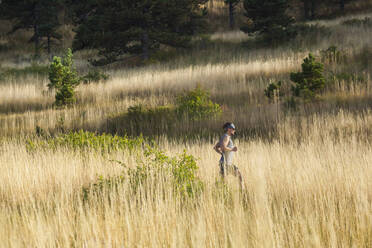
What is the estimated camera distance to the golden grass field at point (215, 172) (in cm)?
385

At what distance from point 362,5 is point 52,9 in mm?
28091

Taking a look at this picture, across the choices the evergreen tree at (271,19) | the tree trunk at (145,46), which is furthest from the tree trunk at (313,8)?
the tree trunk at (145,46)

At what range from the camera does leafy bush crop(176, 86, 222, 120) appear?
12164 millimetres

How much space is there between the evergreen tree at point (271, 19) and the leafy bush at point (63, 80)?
1329cm

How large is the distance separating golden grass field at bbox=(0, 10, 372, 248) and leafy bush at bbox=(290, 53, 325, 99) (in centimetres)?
40

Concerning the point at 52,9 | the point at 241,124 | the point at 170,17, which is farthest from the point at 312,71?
the point at 52,9

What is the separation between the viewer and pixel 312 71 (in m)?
12.1

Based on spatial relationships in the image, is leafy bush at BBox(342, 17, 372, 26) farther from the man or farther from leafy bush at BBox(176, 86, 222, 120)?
the man

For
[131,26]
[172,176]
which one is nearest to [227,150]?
[172,176]

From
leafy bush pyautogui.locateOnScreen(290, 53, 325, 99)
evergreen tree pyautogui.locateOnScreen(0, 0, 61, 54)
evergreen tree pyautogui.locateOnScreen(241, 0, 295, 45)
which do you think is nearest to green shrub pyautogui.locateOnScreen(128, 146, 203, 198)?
leafy bush pyautogui.locateOnScreen(290, 53, 325, 99)

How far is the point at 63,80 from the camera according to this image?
1558 cm

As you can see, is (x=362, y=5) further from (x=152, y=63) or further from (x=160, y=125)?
(x=160, y=125)

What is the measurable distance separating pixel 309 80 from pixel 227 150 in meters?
8.08

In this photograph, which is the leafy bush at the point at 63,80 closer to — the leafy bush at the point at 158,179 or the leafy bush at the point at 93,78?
the leafy bush at the point at 93,78
